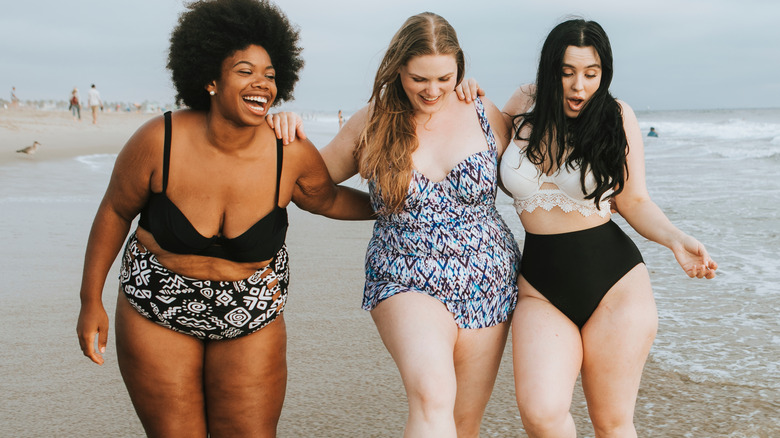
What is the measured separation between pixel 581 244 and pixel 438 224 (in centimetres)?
61

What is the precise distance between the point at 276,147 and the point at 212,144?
0.80 feet

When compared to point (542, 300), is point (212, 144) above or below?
above

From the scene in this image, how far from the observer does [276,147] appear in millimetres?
2746

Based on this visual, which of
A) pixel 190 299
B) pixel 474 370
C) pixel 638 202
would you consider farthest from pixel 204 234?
pixel 638 202

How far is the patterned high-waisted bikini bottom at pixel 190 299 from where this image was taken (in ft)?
8.57

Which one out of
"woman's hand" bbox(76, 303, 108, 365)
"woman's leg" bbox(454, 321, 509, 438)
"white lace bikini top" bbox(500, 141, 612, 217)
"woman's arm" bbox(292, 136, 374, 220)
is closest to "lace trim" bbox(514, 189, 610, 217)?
"white lace bikini top" bbox(500, 141, 612, 217)

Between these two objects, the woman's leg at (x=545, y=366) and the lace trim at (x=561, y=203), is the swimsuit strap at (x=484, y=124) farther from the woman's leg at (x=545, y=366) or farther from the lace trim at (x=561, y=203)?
the woman's leg at (x=545, y=366)

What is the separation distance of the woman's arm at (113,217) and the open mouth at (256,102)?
333mm

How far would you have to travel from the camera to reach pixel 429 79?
296 cm

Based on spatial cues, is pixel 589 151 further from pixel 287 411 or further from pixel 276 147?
pixel 287 411

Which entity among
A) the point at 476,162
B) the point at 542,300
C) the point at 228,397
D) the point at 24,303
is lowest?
the point at 24,303

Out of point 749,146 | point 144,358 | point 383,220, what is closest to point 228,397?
point 144,358

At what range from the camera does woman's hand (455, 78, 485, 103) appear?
3209 millimetres

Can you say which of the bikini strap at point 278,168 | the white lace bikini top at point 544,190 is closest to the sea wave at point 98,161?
the bikini strap at point 278,168
